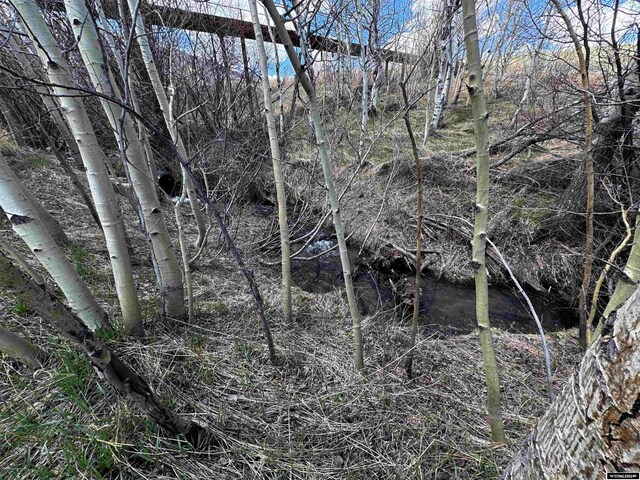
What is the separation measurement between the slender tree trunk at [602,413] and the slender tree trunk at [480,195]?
0.72 meters

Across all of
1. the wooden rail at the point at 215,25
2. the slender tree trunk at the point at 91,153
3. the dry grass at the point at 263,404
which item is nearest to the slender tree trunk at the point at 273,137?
the dry grass at the point at 263,404

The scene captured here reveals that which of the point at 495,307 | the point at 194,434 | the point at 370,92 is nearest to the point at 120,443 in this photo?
the point at 194,434

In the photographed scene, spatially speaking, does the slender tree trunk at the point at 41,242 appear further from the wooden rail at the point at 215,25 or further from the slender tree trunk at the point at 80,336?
the wooden rail at the point at 215,25

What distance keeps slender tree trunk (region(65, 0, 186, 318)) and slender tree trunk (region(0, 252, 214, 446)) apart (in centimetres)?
77

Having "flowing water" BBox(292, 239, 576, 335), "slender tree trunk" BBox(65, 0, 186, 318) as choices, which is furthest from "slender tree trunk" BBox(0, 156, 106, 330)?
"flowing water" BBox(292, 239, 576, 335)

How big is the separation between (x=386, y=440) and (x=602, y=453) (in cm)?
142

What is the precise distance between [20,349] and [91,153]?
3.69 ft

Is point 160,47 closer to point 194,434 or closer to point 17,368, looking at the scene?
point 17,368

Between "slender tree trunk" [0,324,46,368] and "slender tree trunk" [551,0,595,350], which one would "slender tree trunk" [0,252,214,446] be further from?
"slender tree trunk" [551,0,595,350]

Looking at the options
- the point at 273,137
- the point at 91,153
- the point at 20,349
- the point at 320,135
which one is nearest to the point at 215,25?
the point at 273,137

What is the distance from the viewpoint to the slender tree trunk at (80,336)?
99 cm

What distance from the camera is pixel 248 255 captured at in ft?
14.9

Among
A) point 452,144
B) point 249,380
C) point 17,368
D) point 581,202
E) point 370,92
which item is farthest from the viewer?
point 370,92

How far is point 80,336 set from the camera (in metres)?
1.01
